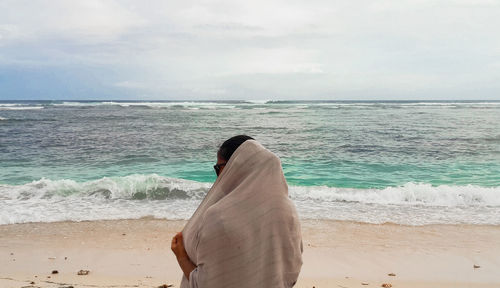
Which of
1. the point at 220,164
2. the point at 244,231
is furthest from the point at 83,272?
the point at 244,231

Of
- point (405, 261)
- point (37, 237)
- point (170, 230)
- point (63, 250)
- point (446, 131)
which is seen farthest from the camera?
point (446, 131)

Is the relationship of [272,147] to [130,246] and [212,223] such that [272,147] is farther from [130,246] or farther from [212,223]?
[212,223]

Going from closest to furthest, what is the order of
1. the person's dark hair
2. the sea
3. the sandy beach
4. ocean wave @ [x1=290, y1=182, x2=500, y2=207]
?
the person's dark hair, the sandy beach, the sea, ocean wave @ [x1=290, y1=182, x2=500, y2=207]

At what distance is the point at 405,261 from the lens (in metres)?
5.54

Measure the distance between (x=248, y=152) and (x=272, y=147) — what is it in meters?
16.7

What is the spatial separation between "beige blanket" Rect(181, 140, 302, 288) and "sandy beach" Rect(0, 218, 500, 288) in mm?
3135

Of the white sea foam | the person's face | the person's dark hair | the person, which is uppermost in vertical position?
the person's dark hair

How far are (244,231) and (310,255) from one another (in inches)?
173

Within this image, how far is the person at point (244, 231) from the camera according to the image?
1563 mm

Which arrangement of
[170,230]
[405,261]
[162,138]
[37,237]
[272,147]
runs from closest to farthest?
1. [405,261]
2. [37,237]
3. [170,230]
4. [272,147]
5. [162,138]

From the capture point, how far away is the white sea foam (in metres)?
8.00

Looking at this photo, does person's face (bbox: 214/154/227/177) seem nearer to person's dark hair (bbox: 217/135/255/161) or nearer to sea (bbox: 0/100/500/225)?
person's dark hair (bbox: 217/135/255/161)

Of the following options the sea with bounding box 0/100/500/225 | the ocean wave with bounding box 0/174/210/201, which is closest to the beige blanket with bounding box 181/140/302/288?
the sea with bounding box 0/100/500/225

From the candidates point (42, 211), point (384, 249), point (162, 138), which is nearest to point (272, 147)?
point (162, 138)
